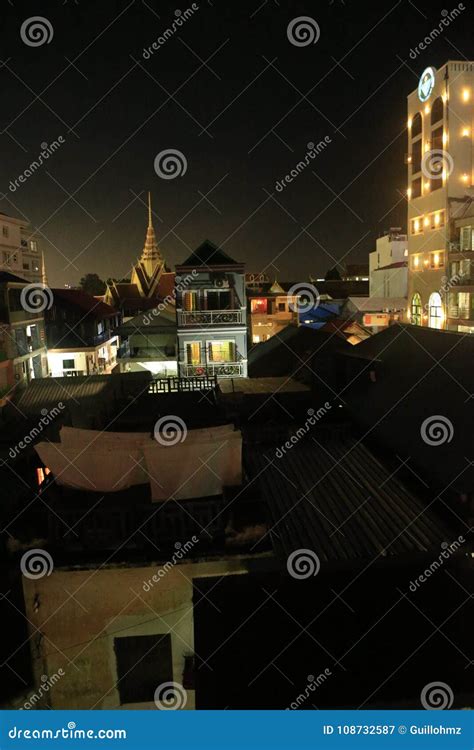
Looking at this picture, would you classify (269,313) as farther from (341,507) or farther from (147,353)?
(341,507)

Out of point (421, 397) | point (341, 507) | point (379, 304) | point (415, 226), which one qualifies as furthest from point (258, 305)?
point (341, 507)

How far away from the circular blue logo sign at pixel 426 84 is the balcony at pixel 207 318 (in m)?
20.4

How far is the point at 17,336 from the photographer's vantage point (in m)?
22.7

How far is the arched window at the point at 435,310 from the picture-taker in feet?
89.7

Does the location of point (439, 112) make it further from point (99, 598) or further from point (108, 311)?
point (99, 598)

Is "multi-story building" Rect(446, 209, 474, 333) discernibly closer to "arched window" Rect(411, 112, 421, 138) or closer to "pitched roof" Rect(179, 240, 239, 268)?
"arched window" Rect(411, 112, 421, 138)

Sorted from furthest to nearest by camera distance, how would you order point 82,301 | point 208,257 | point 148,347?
point 82,301 → point 148,347 → point 208,257

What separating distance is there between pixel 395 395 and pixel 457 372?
1057mm

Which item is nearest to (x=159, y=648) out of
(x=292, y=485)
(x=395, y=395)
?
(x=292, y=485)

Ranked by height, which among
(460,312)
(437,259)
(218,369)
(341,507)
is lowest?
(341,507)

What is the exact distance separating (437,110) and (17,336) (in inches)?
988

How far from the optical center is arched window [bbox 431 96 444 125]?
90.7 ft

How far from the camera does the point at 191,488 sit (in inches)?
196

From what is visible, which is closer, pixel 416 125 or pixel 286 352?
pixel 286 352
